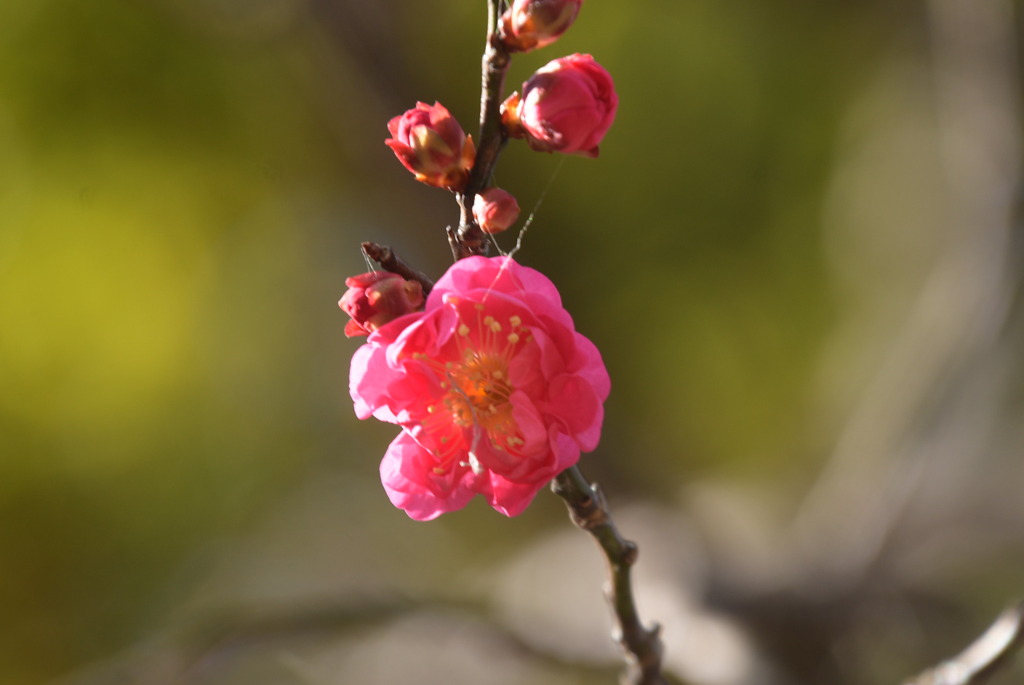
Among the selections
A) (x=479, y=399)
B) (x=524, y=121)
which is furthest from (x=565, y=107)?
(x=479, y=399)

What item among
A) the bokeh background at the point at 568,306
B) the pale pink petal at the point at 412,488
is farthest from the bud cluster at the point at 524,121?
the bokeh background at the point at 568,306

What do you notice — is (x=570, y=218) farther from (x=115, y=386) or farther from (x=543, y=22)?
(x=543, y=22)

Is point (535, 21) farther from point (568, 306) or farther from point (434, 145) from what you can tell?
point (568, 306)

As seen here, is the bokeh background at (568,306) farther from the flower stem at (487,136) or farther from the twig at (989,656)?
the flower stem at (487,136)

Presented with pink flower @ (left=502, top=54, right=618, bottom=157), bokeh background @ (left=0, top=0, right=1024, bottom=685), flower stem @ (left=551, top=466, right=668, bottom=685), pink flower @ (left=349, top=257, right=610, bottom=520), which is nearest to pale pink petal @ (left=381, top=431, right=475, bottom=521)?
pink flower @ (left=349, top=257, right=610, bottom=520)

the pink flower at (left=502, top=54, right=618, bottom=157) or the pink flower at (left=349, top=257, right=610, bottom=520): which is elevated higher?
the pink flower at (left=502, top=54, right=618, bottom=157)

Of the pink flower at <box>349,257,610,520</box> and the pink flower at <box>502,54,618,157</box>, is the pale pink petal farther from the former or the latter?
the pink flower at <box>502,54,618,157</box>
